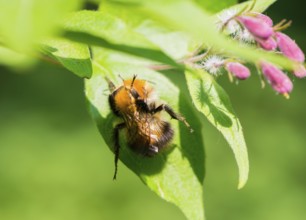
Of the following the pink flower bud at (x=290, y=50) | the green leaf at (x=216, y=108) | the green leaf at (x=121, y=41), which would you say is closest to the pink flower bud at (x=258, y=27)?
the pink flower bud at (x=290, y=50)

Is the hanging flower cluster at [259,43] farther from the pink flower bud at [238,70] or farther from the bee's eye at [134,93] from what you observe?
the bee's eye at [134,93]

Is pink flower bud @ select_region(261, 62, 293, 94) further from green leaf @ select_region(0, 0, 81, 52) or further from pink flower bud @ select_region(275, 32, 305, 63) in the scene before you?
green leaf @ select_region(0, 0, 81, 52)

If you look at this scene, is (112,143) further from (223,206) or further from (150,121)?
(223,206)

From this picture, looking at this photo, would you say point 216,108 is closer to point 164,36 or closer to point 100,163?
point 164,36

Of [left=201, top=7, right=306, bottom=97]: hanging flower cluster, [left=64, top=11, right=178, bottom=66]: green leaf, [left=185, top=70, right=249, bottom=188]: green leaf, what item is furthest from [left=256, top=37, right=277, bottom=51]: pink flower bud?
[left=64, top=11, right=178, bottom=66]: green leaf

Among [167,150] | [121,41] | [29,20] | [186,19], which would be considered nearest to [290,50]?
[167,150]
